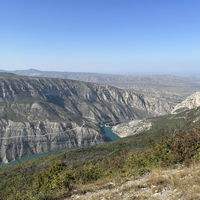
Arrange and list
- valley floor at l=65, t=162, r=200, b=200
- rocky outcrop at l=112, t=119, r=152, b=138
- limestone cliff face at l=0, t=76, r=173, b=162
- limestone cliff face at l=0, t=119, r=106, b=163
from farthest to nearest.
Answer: rocky outcrop at l=112, t=119, r=152, b=138 < limestone cliff face at l=0, t=76, r=173, b=162 < limestone cliff face at l=0, t=119, r=106, b=163 < valley floor at l=65, t=162, r=200, b=200

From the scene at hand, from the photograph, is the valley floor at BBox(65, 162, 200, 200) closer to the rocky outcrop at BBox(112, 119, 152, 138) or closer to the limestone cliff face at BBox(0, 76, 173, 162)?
the limestone cliff face at BBox(0, 76, 173, 162)

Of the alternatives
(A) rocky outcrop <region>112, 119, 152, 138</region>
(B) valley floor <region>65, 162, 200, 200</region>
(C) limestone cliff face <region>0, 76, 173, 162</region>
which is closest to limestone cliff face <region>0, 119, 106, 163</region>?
(C) limestone cliff face <region>0, 76, 173, 162</region>

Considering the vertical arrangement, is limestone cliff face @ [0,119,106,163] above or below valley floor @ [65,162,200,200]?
below

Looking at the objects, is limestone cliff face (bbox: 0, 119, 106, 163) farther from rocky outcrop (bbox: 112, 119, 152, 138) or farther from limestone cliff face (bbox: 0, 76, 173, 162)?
rocky outcrop (bbox: 112, 119, 152, 138)

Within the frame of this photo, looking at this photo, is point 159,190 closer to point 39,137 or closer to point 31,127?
point 39,137

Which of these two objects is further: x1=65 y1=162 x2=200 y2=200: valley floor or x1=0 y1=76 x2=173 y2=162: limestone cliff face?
x1=0 y1=76 x2=173 y2=162: limestone cliff face

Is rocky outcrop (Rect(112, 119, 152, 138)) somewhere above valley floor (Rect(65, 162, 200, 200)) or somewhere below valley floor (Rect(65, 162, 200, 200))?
below

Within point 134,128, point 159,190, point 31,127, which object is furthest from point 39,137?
point 159,190

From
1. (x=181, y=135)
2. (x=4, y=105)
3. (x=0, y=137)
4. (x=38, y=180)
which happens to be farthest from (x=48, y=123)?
(x=181, y=135)

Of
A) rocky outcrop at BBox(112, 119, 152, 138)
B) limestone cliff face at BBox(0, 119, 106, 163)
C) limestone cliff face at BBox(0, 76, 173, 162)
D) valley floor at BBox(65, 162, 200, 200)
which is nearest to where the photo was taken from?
valley floor at BBox(65, 162, 200, 200)

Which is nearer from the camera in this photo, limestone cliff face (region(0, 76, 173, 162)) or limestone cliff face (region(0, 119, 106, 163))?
limestone cliff face (region(0, 119, 106, 163))

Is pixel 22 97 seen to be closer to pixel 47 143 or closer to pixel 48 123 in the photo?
pixel 48 123
